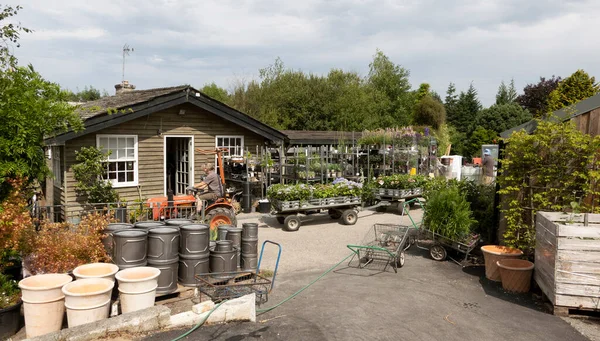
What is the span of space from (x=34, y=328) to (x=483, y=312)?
572cm

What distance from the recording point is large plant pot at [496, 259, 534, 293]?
6.90 metres

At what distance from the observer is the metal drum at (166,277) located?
637 cm

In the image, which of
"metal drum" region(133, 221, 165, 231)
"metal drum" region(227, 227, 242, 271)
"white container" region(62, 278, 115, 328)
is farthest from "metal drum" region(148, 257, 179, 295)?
"metal drum" region(227, 227, 242, 271)

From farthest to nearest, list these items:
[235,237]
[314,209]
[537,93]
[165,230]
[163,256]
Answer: [537,93] < [314,209] < [235,237] < [165,230] < [163,256]

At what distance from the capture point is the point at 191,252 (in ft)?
22.0

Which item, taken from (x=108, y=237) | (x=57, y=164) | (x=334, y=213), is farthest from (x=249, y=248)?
(x=57, y=164)

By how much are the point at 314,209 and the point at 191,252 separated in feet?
19.0

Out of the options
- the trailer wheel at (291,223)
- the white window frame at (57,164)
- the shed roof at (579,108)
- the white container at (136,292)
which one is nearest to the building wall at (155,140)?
the white window frame at (57,164)

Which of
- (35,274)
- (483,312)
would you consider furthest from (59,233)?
(483,312)

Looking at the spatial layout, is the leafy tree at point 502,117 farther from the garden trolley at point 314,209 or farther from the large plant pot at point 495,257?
the large plant pot at point 495,257

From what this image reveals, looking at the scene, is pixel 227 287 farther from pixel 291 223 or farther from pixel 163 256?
pixel 291 223

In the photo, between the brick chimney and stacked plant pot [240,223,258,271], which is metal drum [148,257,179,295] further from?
the brick chimney

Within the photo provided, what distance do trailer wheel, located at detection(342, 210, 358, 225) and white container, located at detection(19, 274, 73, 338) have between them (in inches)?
325

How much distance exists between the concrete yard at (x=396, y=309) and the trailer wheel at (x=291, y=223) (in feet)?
8.46
